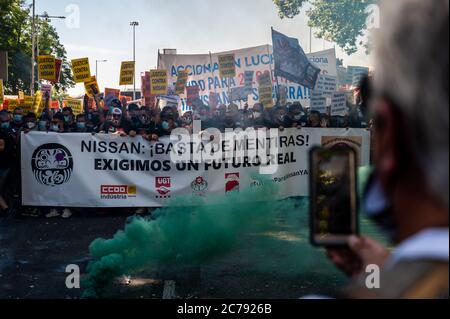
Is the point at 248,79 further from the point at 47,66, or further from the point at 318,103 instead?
the point at 47,66

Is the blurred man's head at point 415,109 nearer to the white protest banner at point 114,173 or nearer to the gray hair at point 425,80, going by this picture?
the gray hair at point 425,80

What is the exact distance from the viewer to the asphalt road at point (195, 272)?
176 inches

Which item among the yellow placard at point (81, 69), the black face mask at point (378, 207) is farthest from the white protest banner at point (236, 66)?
the black face mask at point (378, 207)

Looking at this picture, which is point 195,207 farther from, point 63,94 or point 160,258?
point 63,94

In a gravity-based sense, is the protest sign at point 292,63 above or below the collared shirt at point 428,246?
above

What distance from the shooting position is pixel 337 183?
963 millimetres

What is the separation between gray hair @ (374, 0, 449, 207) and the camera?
715 millimetres

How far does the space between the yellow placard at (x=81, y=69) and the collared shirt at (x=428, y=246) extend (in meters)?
12.2

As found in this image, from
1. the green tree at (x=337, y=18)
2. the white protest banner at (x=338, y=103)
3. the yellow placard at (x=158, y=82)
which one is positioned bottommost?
the white protest banner at (x=338, y=103)

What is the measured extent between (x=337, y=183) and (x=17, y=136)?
800cm
